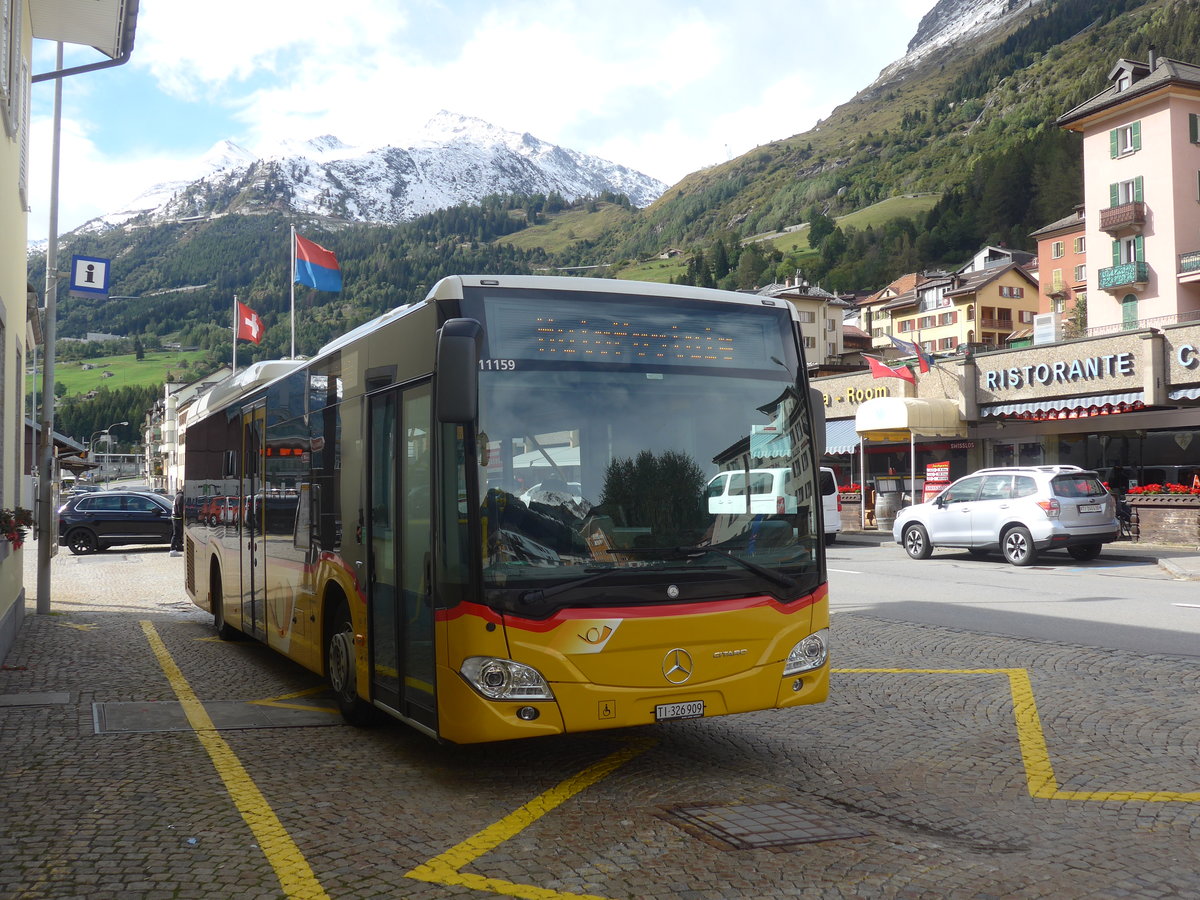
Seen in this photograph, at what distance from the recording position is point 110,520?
93.6 feet

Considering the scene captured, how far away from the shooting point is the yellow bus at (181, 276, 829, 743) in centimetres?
555

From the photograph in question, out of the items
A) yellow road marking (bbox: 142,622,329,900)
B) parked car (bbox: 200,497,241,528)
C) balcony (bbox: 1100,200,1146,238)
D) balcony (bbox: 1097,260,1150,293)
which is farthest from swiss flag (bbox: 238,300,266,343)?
balcony (bbox: 1097,260,1150,293)

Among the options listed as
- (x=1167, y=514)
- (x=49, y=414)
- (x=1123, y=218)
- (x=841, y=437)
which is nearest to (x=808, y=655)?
(x=49, y=414)

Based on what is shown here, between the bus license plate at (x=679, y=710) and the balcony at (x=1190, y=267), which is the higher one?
the balcony at (x=1190, y=267)

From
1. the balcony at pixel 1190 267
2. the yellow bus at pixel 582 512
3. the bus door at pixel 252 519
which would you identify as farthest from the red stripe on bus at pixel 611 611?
the balcony at pixel 1190 267

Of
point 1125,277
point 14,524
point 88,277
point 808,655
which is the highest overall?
point 1125,277

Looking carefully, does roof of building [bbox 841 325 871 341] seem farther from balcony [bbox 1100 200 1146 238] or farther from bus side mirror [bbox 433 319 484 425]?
bus side mirror [bbox 433 319 484 425]

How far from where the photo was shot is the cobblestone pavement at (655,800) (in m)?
4.43

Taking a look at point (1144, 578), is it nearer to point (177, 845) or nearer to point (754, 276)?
point (177, 845)

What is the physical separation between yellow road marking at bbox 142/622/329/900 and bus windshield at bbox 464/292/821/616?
1455 mm

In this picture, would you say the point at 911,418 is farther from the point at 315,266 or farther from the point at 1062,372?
the point at 315,266

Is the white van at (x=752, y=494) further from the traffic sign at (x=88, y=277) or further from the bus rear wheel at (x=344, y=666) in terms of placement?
the traffic sign at (x=88, y=277)

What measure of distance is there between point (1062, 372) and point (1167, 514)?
6.50m

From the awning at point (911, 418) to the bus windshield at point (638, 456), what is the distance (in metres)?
26.0
